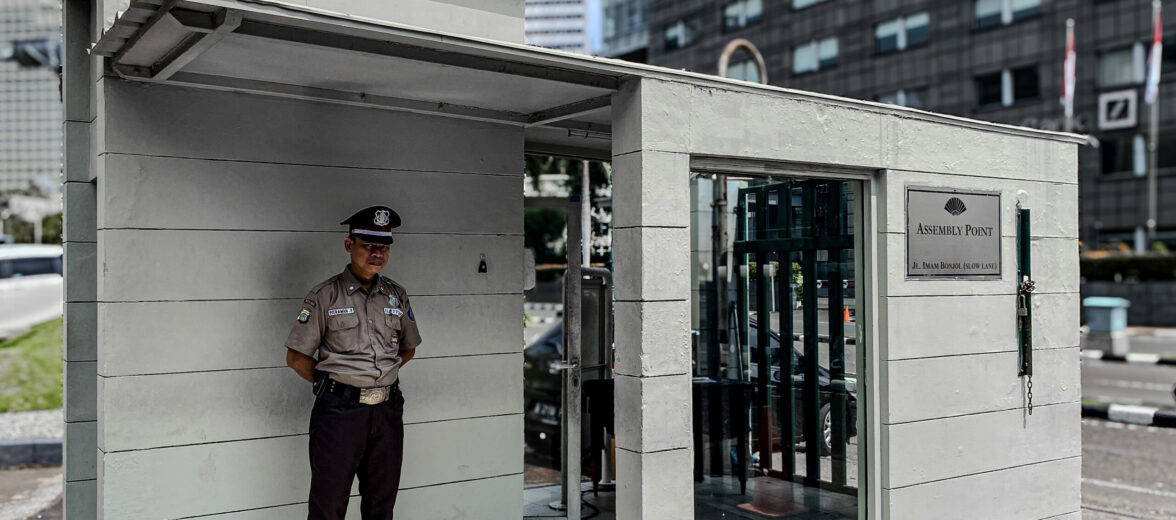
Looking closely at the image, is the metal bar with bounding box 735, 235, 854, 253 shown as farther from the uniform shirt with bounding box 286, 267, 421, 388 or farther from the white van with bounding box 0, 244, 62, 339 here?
the white van with bounding box 0, 244, 62, 339

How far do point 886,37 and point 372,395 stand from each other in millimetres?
38260

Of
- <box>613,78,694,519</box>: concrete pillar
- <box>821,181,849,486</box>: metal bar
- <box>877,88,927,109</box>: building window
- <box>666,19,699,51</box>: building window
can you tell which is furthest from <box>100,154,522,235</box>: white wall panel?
<box>666,19,699,51</box>: building window

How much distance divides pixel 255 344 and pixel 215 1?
6.78 feet

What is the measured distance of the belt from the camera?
452 cm

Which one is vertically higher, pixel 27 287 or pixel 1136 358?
pixel 27 287

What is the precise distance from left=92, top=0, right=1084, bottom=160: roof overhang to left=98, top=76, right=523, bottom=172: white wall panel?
13cm

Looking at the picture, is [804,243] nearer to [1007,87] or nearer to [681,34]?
[1007,87]

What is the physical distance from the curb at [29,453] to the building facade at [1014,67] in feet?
88.0

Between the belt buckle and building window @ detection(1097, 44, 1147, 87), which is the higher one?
building window @ detection(1097, 44, 1147, 87)

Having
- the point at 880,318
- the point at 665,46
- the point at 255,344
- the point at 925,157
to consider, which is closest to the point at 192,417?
the point at 255,344

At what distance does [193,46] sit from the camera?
374cm

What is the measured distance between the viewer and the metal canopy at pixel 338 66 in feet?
11.6

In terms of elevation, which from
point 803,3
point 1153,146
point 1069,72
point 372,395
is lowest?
point 372,395

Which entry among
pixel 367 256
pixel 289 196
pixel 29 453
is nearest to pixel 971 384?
pixel 367 256
